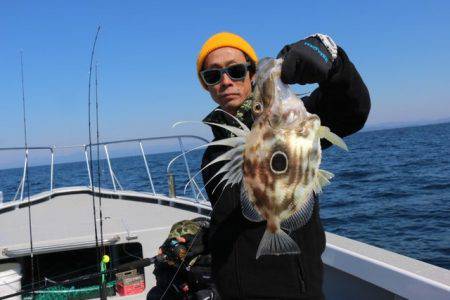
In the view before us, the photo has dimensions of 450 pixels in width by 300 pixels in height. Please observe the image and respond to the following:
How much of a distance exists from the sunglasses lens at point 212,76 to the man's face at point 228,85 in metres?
0.02

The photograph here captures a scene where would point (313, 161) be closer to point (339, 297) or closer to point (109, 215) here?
point (339, 297)

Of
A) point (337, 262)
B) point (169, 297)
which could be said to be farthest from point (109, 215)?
point (337, 262)

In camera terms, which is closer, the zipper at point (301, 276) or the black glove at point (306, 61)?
the black glove at point (306, 61)

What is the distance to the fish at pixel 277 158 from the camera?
5.88ft

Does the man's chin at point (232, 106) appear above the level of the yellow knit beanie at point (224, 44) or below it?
below

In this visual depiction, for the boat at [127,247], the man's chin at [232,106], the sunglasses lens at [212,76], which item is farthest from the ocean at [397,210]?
the sunglasses lens at [212,76]

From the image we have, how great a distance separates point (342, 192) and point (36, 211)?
1141 cm

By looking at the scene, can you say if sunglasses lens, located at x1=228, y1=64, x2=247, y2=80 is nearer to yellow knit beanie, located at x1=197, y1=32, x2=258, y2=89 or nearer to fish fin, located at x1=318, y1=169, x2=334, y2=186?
yellow knit beanie, located at x1=197, y1=32, x2=258, y2=89

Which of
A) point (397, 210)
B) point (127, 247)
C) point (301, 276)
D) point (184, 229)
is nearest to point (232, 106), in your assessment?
point (301, 276)

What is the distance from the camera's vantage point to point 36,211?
8898mm

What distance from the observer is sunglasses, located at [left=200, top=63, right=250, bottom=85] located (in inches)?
92.5

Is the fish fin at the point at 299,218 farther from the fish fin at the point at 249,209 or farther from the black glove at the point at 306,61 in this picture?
the black glove at the point at 306,61

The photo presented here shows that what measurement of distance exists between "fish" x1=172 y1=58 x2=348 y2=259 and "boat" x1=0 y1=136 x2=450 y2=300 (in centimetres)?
31

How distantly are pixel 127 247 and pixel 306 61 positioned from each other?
19.9 feet
